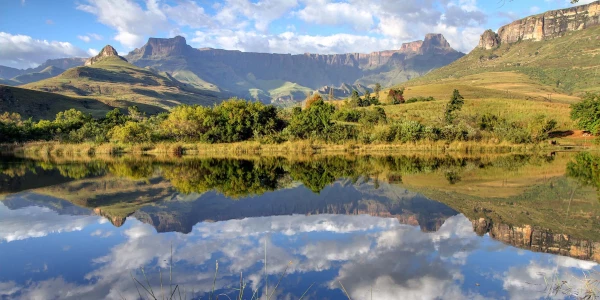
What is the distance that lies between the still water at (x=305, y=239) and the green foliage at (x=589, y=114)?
106ft

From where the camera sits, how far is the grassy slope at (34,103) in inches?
3755

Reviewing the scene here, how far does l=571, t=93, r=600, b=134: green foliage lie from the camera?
153 feet

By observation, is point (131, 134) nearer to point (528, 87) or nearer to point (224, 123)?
point (224, 123)

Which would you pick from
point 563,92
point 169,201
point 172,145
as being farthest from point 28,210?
point 563,92

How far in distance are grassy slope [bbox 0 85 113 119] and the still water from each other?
298ft

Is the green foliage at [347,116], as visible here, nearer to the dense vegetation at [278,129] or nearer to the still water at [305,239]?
the dense vegetation at [278,129]

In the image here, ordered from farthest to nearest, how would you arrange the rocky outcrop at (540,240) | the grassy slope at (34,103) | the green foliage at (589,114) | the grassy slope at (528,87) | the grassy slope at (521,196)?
the grassy slope at (34,103), the grassy slope at (528,87), the green foliage at (589,114), the grassy slope at (521,196), the rocky outcrop at (540,240)

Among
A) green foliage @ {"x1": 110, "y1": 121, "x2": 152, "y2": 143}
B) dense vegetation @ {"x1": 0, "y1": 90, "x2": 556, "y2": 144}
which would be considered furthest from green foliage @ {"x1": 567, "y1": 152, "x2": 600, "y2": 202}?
green foliage @ {"x1": 110, "y1": 121, "x2": 152, "y2": 143}

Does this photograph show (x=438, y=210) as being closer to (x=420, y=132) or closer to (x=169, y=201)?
(x=169, y=201)

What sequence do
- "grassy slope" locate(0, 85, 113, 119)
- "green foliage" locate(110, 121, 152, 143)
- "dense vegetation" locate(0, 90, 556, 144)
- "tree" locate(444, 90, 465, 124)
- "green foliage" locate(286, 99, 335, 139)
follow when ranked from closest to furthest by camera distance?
"dense vegetation" locate(0, 90, 556, 144)
"green foliage" locate(286, 99, 335, 139)
"green foliage" locate(110, 121, 152, 143)
"tree" locate(444, 90, 465, 124)
"grassy slope" locate(0, 85, 113, 119)

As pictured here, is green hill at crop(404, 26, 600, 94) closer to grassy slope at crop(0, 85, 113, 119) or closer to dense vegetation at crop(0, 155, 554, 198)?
dense vegetation at crop(0, 155, 554, 198)

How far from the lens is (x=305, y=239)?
34.3ft

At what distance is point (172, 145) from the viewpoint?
144ft

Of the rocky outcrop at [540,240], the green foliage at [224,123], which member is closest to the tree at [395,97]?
the green foliage at [224,123]
